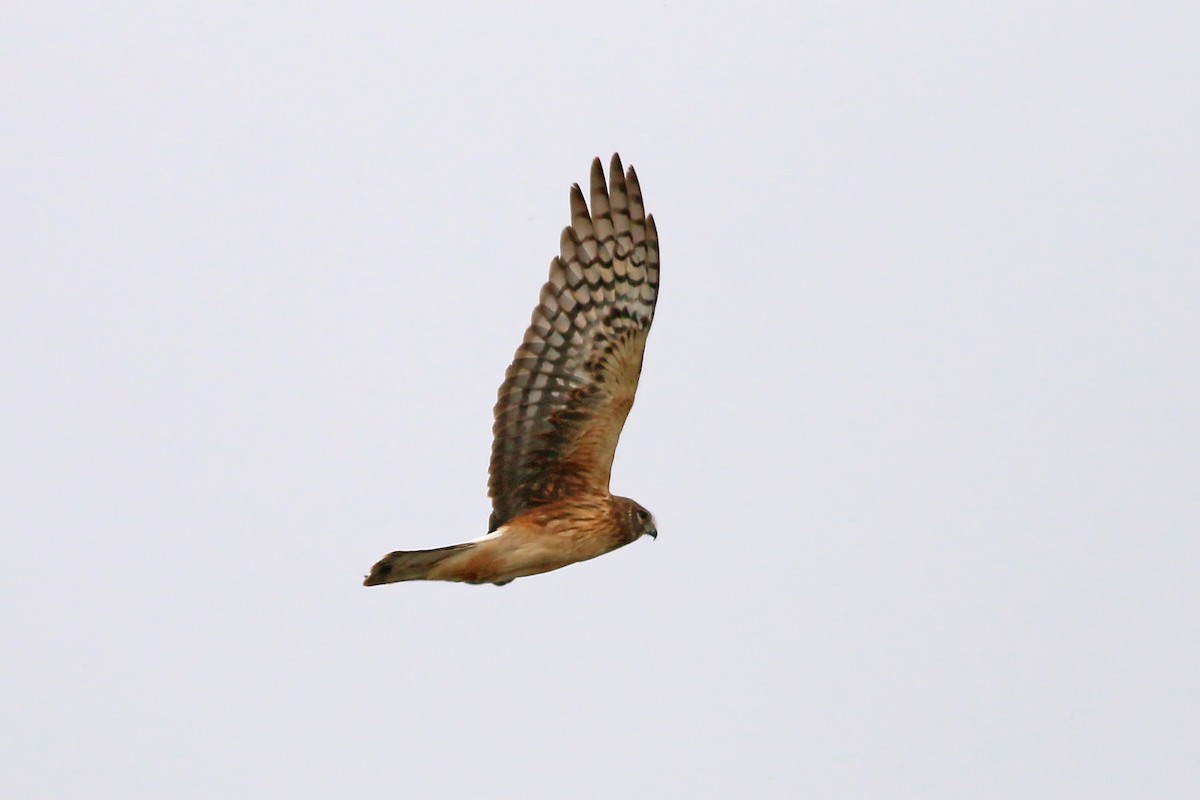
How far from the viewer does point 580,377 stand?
30.3ft

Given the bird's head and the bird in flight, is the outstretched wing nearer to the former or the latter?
the bird in flight

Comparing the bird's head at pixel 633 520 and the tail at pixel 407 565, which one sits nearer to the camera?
the tail at pixel 407 565

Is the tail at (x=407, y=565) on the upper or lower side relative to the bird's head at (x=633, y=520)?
lower

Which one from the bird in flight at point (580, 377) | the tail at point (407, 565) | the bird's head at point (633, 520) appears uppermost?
the bird in flight at point (580, 377)

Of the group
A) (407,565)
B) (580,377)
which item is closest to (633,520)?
(580,377)

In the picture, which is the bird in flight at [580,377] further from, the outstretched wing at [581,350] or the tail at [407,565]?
the tail at [407,565]

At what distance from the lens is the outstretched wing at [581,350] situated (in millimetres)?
9258

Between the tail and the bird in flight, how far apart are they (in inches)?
29.5

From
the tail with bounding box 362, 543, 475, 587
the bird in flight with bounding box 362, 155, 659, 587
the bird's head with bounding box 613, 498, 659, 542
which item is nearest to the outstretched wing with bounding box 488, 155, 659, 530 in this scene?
the bird in flight with bounding box 362, 155, 659, 587

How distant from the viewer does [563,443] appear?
9328 millimetres

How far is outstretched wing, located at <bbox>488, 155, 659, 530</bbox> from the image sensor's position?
30.4ft

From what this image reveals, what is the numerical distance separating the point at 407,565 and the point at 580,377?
1.60 meters

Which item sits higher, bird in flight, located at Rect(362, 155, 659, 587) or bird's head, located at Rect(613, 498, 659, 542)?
bird in flight, located at Rect(362, 155, 659, 587)

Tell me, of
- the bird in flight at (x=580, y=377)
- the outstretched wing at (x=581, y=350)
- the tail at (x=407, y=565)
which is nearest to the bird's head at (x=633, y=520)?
the bird in flight at (x=580, y=377)
